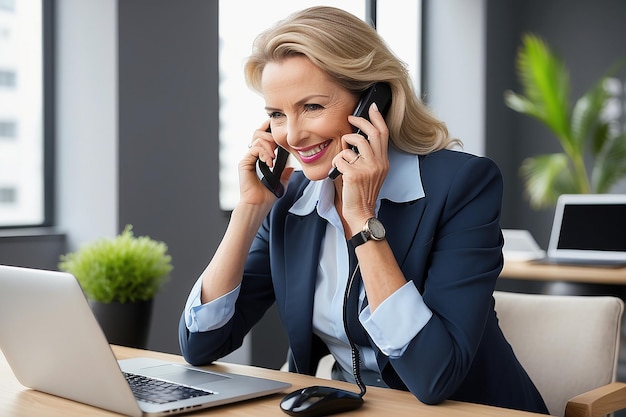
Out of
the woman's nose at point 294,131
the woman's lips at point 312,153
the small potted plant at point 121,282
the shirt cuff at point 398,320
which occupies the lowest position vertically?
the small potted plant at point 121,282

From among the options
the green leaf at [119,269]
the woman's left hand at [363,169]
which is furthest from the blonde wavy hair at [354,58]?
the green leaf at [119,269]

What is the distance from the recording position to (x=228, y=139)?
4.43m

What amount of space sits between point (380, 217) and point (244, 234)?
29 centimetres

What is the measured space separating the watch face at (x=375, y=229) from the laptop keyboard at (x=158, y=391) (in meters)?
0.39

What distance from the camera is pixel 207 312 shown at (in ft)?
5.37

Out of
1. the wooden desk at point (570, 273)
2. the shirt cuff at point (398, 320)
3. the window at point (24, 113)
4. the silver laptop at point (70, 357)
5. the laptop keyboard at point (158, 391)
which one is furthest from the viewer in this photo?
the window at point (24, 113)

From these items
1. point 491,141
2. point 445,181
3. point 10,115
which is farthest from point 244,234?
point 491,141

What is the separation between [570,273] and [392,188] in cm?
208

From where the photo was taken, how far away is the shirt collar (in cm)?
159

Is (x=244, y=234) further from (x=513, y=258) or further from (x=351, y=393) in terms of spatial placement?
(x=513, y=258)

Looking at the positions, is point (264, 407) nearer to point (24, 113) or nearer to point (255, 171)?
point (255, 171)

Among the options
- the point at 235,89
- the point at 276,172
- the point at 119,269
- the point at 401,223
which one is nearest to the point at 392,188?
the point at 401,223

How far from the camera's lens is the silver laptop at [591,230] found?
369 cm

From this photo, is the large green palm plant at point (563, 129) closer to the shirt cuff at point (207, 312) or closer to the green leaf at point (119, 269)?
the green leaf at point (119, 269)
